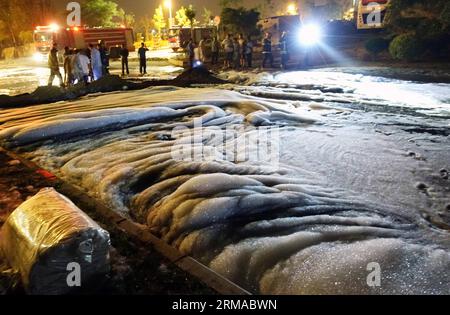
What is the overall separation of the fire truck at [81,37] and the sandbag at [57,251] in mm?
24718

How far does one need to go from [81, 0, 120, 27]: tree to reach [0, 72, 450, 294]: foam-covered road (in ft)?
138

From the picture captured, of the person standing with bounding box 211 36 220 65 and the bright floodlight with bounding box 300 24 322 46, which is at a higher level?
the bright floodlight with bounding box 300 24 322 46

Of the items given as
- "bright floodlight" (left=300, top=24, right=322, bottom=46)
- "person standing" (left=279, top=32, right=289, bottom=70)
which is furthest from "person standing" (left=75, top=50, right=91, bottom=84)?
"bright floodlight" (left=300, top=24, right=322, bottom=46)

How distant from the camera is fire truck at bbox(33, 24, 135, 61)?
90.2ft

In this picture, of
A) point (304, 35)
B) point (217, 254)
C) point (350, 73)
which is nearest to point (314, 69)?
point (350, 73)

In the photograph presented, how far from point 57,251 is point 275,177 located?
2549mm

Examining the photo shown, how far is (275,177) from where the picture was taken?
431 cm

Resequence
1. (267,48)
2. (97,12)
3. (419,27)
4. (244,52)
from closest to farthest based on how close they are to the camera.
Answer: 1. (419,27)
2. (267,48)
3. (244,52)
4. (97,12)

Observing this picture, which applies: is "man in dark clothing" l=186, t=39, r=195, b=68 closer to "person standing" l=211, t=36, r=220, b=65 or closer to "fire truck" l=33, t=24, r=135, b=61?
"person standing" l=211, t=36, r=220, b=65

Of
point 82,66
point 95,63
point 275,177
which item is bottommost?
point 275,177

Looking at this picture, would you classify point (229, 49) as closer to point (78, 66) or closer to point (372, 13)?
point (78, 66)

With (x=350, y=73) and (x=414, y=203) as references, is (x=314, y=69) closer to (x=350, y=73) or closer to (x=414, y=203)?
(x=350, y=73)

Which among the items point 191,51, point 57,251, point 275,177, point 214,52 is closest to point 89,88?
point 275,177

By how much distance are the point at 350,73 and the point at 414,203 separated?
1090 centimetres
